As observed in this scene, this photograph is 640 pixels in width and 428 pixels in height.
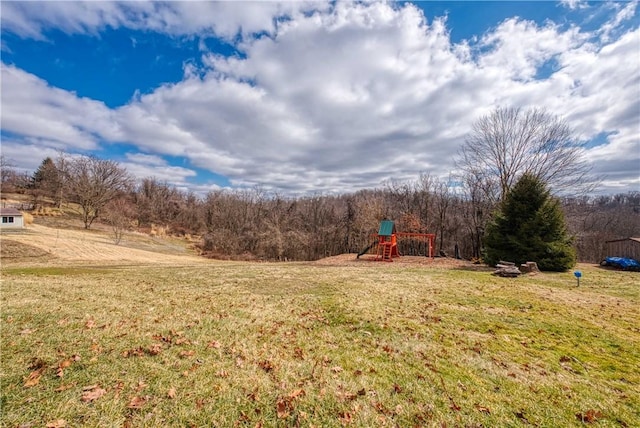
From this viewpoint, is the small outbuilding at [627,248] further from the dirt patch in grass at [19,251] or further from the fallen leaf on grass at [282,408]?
the dirt patch in grass at [19,251]

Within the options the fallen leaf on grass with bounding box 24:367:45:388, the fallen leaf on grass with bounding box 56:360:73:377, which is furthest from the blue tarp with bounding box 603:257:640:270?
the fallen leaf on grass with bounding box 24:367:45:388

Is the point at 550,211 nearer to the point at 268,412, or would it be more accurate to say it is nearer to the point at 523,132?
the point at 523,132

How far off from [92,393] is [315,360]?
7.84 ft

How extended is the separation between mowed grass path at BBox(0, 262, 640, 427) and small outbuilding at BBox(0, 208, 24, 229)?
900 inches

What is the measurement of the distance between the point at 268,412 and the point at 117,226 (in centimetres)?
2862

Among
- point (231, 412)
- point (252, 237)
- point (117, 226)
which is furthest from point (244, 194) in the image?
point (231, 412)

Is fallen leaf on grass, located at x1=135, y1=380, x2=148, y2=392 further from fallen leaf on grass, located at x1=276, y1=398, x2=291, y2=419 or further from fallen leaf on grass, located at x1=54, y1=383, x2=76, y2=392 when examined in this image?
fallen leaf on grass, located at x1=276, y1=398, x2=291, y2=419

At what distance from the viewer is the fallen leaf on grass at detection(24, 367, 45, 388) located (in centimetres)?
290

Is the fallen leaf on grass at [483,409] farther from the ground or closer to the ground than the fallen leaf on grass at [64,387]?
farther from the ground

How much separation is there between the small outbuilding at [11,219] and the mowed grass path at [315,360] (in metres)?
22.9

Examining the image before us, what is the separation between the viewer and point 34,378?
9.87 ft

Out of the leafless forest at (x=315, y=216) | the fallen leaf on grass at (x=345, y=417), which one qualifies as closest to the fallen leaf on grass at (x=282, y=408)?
the fallen leaf on grass at (x=345, y=417)

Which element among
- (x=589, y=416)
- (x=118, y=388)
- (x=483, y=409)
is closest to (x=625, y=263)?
(x=589, y=416)

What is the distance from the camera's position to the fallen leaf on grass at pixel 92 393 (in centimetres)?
270
